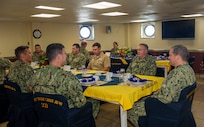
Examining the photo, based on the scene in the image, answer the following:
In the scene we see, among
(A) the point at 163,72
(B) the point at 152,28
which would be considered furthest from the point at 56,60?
(B) the point at 152,28

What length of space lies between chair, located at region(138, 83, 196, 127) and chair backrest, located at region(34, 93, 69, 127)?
0.88 metres

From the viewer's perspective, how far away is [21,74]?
2.85 metres

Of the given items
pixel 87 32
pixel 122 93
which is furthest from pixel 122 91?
pixel 87 32

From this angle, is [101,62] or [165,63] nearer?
[101,62]

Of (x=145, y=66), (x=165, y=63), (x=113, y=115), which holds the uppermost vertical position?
(x=145, y=66)

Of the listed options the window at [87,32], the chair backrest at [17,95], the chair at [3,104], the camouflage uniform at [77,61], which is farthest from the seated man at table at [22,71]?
the window at [87,32]

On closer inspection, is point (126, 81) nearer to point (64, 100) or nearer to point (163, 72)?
point (64, 100)

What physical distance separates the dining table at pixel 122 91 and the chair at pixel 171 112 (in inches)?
9.1

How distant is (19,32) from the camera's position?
688 cm

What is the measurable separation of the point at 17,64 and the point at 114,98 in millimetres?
1497

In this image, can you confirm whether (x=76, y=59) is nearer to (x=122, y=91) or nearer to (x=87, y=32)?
(x=122, y=91)

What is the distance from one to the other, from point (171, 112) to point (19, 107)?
6.20 ft

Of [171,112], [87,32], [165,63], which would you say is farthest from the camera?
[87,32]

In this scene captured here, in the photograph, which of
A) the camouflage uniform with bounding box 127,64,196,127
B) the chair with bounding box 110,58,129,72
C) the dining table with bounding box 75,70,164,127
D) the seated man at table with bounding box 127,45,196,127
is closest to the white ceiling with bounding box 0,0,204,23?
the chair with bounding box 110,58,129,72
